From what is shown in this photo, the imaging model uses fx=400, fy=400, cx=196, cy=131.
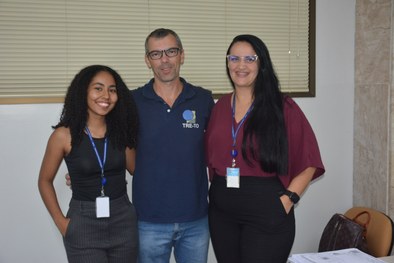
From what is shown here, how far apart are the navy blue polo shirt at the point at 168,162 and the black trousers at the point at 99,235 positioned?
171 mm

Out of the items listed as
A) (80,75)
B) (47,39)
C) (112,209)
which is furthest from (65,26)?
(112,209)

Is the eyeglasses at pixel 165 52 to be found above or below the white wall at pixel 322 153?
above

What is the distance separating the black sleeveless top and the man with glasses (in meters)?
0.18

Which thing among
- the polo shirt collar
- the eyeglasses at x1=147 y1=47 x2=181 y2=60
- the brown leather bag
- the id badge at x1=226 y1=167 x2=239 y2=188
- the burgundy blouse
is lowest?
the brown leather bag

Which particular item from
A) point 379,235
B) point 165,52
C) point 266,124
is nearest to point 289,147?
point 266,124

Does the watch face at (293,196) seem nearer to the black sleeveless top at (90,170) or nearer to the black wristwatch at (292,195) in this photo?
the black wristwatch at (292,195)

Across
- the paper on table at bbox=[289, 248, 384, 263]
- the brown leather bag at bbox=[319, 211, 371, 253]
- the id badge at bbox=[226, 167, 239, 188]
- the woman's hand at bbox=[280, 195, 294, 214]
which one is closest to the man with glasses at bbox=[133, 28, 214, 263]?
the id badge at bbox=[226, 167, 239, 188]

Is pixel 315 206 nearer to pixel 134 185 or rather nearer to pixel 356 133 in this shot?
pixel 356 133

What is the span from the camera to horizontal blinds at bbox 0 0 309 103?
2.76 metres

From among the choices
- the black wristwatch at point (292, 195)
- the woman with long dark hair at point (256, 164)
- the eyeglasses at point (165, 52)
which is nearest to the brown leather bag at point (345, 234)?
the woman with long dark hair at point (256, 164)

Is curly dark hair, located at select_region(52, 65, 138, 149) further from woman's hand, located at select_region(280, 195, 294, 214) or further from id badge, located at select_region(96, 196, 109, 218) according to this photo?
woman's hand, located at select_region(280, 195, 294, 214)

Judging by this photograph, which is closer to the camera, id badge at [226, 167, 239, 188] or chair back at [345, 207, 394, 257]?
id badge at [226, 167, 239, 188]

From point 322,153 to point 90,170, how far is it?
229 centimetres

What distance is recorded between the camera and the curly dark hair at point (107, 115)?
1876 millimetres
